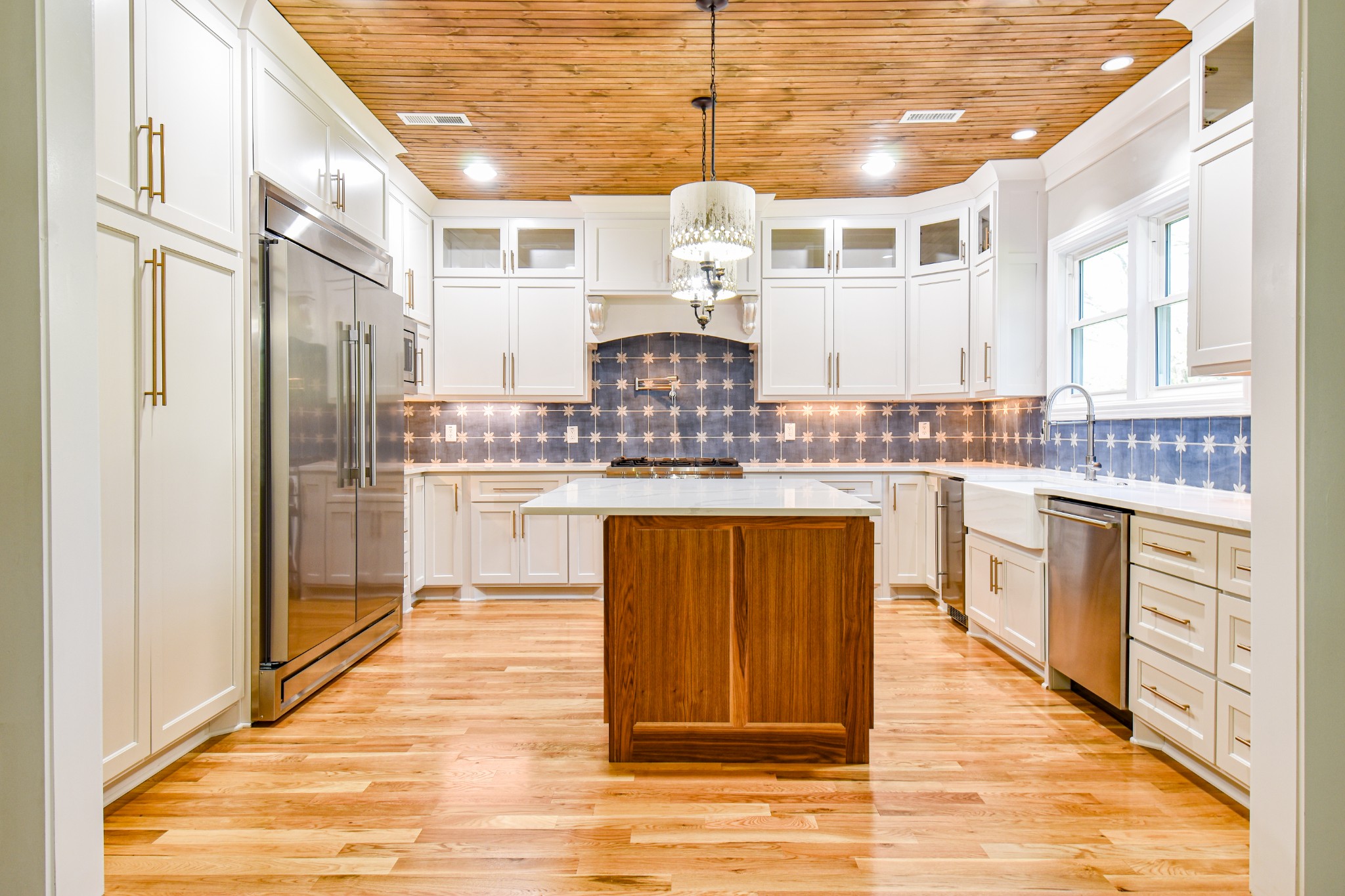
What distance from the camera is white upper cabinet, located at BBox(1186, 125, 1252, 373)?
7.41 ft

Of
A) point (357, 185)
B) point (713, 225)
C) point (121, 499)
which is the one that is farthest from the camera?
point (357, 185)

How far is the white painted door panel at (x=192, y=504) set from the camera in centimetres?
211

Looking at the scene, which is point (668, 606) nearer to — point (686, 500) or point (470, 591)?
point (686, 500)

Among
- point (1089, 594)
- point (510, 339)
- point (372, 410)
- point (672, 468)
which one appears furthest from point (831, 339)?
point (372, 410)

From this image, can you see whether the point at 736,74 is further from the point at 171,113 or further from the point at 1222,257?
the point at 171,113

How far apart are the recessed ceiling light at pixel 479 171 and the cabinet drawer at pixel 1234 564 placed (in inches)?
157

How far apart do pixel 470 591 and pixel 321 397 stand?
7.01 feet

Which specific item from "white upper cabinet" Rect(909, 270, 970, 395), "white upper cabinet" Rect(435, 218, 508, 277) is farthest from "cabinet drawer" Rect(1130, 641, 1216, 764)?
"white upper cabinet" Rect(435, 218, 508, 277)

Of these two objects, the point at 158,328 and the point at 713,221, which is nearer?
the point at 158,328

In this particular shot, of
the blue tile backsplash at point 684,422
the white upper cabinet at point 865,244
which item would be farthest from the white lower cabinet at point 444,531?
the white upper cabinet at point 865,244

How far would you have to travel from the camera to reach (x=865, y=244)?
15.8 ft

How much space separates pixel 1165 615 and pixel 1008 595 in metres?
1.04

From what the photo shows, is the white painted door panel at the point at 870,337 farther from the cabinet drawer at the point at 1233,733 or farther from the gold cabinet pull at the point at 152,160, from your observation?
the gold cabinet pull at the point at 152,160

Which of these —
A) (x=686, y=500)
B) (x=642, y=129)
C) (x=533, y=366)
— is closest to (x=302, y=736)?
(x=686, y=500)
